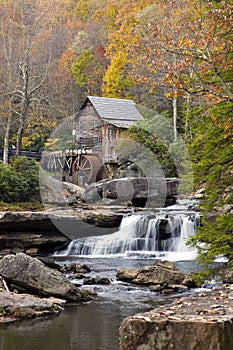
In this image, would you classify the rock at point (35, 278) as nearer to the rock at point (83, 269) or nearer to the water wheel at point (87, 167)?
the rock at point (83, 269)

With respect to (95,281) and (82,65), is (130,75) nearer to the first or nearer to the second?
(95,281)

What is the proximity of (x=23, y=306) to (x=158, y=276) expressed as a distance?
432cm

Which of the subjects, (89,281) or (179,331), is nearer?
(179,331)

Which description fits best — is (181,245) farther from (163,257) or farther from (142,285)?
(142,285)

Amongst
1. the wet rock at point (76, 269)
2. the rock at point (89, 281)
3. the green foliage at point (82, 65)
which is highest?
the green foliage at point (82, 65)

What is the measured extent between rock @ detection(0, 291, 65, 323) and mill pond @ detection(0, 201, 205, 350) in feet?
0.78

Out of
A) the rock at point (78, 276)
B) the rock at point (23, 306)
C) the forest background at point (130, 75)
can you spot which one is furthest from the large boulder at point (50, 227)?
the rock at point (23, 306)

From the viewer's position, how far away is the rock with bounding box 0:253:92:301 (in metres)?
10.8

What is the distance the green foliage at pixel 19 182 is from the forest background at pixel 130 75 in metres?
0.07

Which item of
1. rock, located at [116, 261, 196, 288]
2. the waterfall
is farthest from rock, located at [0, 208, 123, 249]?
rock, located at [116, 261, 196, 288]

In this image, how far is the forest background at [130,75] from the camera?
9.83 meters

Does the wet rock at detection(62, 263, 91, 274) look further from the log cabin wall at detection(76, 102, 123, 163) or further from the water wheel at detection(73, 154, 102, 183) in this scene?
the water wheel at detection(73, 154, 102, 183)

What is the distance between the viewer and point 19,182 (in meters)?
25.8

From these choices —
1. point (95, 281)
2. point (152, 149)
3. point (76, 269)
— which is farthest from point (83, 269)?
point (152, 149)
